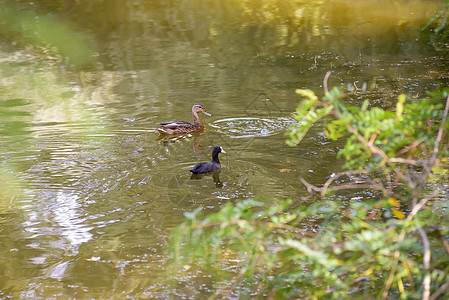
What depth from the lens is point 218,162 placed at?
817 cm

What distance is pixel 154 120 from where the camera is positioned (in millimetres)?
10320

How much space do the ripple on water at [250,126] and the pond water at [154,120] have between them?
4 cm

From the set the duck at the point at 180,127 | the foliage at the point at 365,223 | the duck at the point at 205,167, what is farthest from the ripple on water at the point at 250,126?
the foliage at the point at 365,223

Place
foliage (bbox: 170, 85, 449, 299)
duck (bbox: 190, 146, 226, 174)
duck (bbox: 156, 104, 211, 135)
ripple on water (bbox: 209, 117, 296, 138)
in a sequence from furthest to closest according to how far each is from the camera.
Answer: duck (bbox: 156, 104, 211, 135)
ripple on water (bbox: 209, 117, 296, 138)
duck (bbox: 190, 146, 226, 174)
foliage (bbox: 170, 85, 449, 299)

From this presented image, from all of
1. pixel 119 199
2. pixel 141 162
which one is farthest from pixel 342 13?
pixel 119 199

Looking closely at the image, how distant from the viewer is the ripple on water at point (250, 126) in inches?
371

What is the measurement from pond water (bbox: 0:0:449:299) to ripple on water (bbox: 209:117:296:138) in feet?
0.12

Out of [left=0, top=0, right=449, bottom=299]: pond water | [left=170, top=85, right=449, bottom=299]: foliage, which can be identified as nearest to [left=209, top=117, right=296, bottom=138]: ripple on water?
[left=0, top=0, right=449, bottom=299]: pond water

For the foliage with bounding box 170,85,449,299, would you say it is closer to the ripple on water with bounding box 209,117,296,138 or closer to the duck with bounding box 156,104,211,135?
the ripple on water with bounding box 209,117,296,138

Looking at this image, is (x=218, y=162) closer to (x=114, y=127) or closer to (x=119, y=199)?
(x=119, y=199)

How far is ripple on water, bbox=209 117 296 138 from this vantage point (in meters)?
9.44

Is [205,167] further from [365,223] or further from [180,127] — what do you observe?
[365,223]

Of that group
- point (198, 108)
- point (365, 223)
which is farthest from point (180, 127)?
point (365, 223)

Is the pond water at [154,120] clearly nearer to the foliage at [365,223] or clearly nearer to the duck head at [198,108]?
the duck head at [198,108]
